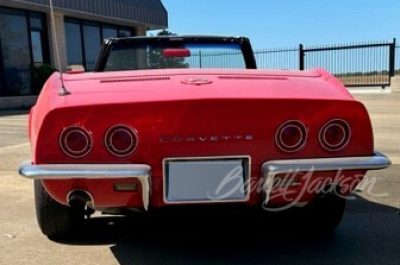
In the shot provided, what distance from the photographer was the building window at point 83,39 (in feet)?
A: 61.9

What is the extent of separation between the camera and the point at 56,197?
2686mm

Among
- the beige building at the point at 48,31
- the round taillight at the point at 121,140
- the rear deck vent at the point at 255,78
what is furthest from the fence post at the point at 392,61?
the round taillight at the point at 121,140

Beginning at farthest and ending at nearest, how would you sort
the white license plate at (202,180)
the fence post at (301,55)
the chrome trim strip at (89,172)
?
the fence post at (301,55) < the white license plate at (202,180) < the chrome trim strip at (89,172)

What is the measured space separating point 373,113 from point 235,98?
34.0ft

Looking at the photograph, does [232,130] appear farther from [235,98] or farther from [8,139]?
[8,139]

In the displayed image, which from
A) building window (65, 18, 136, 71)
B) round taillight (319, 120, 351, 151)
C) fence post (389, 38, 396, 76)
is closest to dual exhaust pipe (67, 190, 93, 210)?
round taillight (319, 120, 351, 151)

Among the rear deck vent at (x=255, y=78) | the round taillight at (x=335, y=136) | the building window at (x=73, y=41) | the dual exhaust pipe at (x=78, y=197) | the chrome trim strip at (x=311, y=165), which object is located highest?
the building window at (x=73, y=41)

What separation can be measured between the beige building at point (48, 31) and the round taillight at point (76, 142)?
13676 millimetres

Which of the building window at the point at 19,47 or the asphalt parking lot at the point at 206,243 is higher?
the building window at the point at 19,47

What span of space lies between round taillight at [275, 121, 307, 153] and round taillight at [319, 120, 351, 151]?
4.3 inches

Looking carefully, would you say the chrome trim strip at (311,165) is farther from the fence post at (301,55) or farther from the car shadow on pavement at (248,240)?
the fence post at (301,55)

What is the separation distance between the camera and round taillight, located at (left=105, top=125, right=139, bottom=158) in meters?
2.57

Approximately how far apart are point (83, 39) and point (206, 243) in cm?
1759

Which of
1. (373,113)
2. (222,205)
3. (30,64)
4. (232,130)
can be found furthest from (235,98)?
(30,64)
